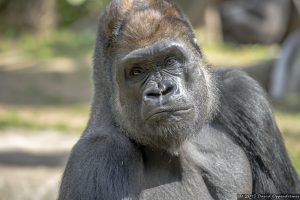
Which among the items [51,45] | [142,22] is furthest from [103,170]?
[51,45]

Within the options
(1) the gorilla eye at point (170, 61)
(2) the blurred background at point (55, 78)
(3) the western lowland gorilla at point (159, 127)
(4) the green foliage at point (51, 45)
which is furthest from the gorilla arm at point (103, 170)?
(4) the green foliage at point (51, 45)

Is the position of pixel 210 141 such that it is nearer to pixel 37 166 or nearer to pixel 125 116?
pixel 125 116

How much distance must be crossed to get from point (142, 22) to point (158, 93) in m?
0.52

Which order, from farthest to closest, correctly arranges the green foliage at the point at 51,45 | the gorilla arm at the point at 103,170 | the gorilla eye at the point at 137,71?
the green foliage at the point at 51,45 < the gorilla eye at the point at 137,71 < the gorilla arm at the point at 103,170

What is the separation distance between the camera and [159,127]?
14.6 feet

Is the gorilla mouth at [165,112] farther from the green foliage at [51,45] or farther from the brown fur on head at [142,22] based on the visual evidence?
the green foliage at [51,45]

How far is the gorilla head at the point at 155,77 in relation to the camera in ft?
14.6

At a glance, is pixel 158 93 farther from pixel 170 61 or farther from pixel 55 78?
pixel 55 78

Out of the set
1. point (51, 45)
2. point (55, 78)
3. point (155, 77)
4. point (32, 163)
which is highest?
point (51, 45)

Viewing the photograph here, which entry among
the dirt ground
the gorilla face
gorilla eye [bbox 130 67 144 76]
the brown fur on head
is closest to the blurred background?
the dirt ground

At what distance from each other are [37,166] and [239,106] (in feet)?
11.9

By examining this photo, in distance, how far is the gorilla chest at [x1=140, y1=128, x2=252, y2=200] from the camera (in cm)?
473

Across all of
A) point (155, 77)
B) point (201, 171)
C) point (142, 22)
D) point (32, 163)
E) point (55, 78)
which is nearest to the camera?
point (155, 77)

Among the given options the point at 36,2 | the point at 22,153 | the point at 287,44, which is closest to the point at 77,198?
the point at 22,153
